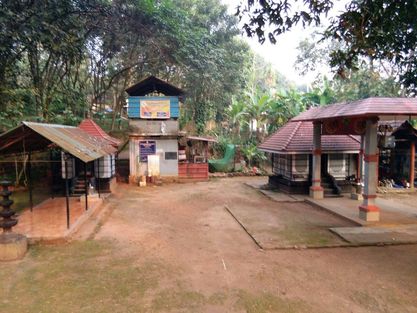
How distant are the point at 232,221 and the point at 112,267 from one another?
4.19 m

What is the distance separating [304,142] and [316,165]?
4.67 feet

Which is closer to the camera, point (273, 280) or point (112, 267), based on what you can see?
point (273, 280)

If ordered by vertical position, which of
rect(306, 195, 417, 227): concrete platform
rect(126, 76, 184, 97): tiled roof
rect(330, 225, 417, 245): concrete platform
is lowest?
rect(330, 225, 417, 245): concrete platform

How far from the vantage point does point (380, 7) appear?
499 cm

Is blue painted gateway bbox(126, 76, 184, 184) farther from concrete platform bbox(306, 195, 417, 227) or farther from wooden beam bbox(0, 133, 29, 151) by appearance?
wooden beam bbox(0, 133, 29, 151)

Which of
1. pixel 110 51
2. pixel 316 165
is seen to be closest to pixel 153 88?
pixel 110 51

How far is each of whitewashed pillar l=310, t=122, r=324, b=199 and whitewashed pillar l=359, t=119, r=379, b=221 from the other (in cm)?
334

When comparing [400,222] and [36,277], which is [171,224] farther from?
[400,222]

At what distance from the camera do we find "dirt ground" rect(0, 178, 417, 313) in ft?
14.4

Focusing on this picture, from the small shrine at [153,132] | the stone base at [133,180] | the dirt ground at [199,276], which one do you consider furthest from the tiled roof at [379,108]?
the stone base at [133,180]

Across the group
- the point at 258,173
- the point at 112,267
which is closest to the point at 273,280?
the point at 112,267

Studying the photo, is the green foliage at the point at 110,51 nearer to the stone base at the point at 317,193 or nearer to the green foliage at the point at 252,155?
the green foliage at the point at 252,155

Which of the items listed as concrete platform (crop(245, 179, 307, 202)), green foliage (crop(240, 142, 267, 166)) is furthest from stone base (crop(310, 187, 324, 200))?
green foliage (crop(240, 142, 267, 166))

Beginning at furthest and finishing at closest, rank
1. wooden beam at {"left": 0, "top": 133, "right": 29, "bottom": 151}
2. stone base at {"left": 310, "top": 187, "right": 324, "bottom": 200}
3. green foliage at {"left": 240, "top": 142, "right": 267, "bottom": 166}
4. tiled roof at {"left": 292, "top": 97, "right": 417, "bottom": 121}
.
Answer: green foliage at {"left": 240, "top": 142, "right": 267, "bottom": 166} < stone base at {"left": 310, "top": 187, "right": 324, "bottom": 200} < tiled roof at {"left": 292, "top": 97, "right": 417, "bottom": 121} < wooden beam at {"left": 0, "top": 133, "right": 29, "bottom": 151}
